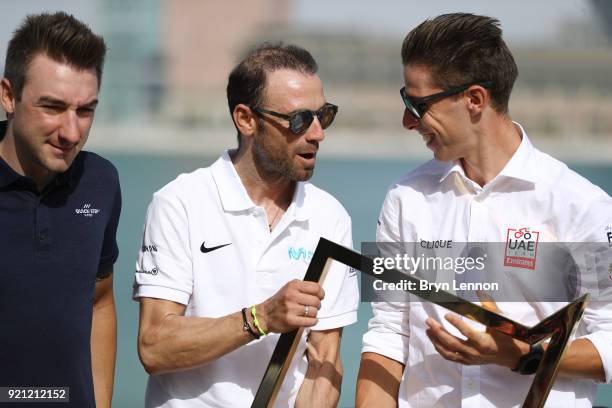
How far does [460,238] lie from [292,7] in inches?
2816

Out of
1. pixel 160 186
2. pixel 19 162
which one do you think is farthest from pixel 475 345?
pixel 160 186

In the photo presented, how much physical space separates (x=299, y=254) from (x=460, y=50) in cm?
89

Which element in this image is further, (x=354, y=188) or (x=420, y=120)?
(x=354, y=188)

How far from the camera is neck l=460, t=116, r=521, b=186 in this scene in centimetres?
333

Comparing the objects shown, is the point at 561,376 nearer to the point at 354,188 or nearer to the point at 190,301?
the point at 190,301

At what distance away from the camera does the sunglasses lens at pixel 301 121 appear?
3549mm

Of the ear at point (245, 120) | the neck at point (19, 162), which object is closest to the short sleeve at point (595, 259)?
the ear at point (245, 120)

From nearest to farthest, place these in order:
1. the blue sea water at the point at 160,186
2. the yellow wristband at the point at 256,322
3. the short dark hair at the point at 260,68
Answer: the yellow wristband at the point at 256,322
the short dark hair at the point at 260,68
the blue sea water at the point at 160,186

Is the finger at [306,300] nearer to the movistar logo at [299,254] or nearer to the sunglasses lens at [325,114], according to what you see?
the movistar logo at [299,254]

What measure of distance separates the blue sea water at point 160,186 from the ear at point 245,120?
10.0 meters

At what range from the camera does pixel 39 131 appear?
10.1ft

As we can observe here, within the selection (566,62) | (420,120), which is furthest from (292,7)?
(420,120)

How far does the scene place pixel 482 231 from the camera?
3291 millimetres

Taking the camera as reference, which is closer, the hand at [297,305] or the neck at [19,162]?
the hand at [297,305]
